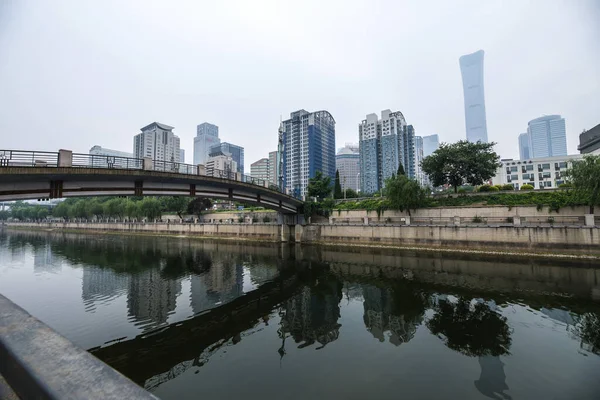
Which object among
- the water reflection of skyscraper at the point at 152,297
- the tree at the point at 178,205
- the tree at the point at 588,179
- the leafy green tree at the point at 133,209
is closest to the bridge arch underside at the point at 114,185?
the water reflection of skyscraper at the point at 152,297

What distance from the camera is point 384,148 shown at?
141000 mm

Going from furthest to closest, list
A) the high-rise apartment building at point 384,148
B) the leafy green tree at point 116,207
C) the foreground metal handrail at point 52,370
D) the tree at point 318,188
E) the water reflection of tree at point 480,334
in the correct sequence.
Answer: the high-rise apartment building at point 384,148 < the leafy green tree at point 116,207 < the tree at point 318,188 < the water reflection of tree at point 480,334 < the foreground metal handrail at point 52,370

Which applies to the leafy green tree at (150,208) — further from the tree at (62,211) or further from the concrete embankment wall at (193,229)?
the tree at (62,211)

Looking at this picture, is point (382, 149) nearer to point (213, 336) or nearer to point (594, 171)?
point (594, 171)

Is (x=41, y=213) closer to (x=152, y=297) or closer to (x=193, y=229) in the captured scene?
(x=193, y=229)

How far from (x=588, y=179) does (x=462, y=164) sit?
17.3m

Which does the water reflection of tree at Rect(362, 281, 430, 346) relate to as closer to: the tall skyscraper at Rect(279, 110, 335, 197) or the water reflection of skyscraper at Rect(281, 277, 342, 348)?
the water reflection of skyscraper at Rect(281, 277, 342, 348)

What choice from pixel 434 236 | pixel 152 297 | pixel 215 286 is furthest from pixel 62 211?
pixel 434 236

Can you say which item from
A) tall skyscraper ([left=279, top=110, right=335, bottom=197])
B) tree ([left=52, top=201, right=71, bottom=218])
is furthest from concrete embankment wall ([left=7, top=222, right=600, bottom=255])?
tall skyscraper ([left=279, top=110, right=335, bottom=197])

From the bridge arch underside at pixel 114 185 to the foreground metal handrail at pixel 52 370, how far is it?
53.7 ft

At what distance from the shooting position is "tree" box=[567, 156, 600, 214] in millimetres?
27047

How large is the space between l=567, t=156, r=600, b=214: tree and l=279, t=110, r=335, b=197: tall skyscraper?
11630 centimetres

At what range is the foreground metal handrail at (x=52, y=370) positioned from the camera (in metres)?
2.66

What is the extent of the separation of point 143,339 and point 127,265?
2132cm
